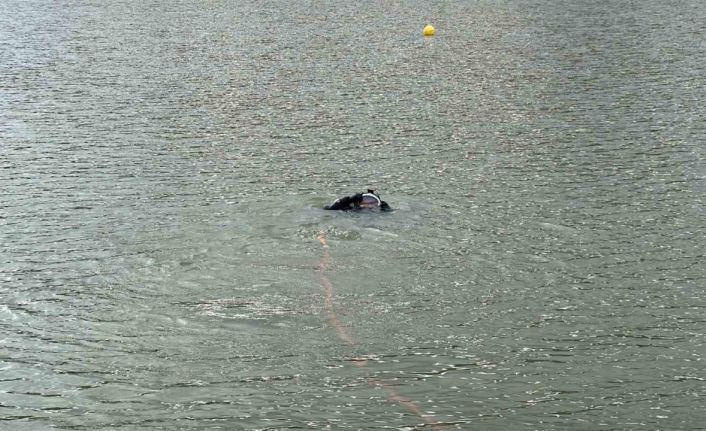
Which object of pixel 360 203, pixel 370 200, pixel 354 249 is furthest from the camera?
pixel 360 203

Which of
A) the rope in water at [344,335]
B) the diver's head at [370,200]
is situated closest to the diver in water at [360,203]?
the diver's head at [370,200]

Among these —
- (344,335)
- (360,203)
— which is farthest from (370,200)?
(344,335)

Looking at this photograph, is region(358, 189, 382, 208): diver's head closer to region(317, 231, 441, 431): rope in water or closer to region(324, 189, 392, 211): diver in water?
region(324, 189, 392, 211): diver in water

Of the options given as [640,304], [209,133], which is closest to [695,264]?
[640,304]

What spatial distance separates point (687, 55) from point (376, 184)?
39.1 meters

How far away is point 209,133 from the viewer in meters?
47.5

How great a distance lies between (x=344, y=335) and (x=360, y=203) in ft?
29.4

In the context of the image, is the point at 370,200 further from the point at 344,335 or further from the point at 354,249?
the point at 344,335

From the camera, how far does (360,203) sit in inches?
1298

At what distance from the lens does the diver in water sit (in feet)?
108

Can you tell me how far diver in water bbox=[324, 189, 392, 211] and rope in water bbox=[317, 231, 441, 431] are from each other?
1.81 metres

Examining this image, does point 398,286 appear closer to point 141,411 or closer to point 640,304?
point 640,304

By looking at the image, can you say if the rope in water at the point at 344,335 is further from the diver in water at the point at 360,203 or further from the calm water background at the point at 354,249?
the diver in water at the point at 360,203

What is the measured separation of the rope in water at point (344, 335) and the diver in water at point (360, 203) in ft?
5.93
